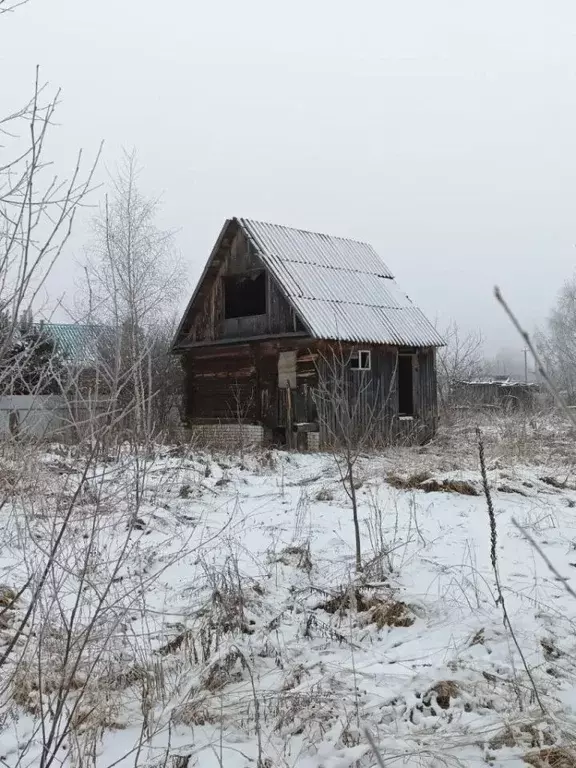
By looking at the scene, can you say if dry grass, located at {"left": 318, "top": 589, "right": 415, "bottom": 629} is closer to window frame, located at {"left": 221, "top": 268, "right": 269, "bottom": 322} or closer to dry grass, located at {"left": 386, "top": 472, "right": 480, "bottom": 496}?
dry grass, located at {"left": 386, "top": 472, "right": 480, "bottom": 496}

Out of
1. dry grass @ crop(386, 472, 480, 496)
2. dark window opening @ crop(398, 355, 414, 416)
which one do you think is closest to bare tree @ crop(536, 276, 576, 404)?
dark window opening @ crop(398, 355, 414, 416)

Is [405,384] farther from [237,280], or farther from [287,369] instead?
[237,280]

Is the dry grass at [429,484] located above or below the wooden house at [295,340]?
below

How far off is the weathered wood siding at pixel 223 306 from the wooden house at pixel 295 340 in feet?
0.08

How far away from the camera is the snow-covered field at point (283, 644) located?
259 cm

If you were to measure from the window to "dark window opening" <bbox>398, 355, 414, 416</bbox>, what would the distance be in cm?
190

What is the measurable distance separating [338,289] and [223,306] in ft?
8.94

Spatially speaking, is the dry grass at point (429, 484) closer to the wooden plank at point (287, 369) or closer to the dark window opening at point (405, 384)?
the wooden plank at point (287, 369)

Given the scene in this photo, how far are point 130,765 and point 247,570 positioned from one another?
7.16ft

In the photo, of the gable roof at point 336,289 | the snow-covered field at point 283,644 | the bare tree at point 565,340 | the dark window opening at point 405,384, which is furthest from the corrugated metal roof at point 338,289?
the bare tree at point 565,340

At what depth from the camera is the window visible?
45.8ft

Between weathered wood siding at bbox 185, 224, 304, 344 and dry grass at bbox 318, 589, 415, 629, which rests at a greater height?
weathered wood siding at bbox 185, 224, 304, 344

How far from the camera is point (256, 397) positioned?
1440cm

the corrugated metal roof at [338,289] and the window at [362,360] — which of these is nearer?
the corrugated metal roof at [338,289]
